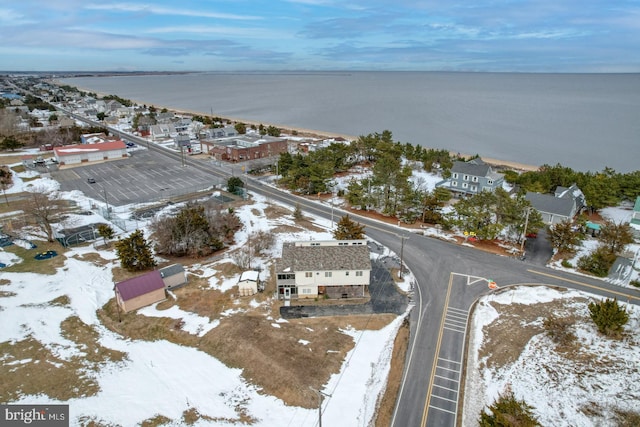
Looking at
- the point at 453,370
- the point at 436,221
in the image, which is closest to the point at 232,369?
the point at 453,370

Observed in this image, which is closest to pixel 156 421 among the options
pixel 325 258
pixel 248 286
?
pixel 248 286

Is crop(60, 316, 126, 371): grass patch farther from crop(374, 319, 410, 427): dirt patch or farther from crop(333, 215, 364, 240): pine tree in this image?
crop(333, 215, 364, 240): pine tree

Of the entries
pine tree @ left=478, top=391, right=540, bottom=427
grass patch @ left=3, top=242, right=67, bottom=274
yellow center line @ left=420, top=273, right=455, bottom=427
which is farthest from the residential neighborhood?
pine tree @ left=478, top=391, right=540, bottom=427

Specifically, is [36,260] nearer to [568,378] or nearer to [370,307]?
[370,307]

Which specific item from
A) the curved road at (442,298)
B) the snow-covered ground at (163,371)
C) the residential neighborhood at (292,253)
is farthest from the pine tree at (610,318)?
the snow-covered ground at (163,371)

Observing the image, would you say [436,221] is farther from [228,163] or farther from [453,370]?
[228,163]

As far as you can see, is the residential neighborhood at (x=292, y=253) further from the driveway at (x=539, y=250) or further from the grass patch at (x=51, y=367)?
the grass patch at (x=51, y=367)

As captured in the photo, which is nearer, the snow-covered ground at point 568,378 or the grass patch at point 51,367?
the snow-covered ground at point 568,378
